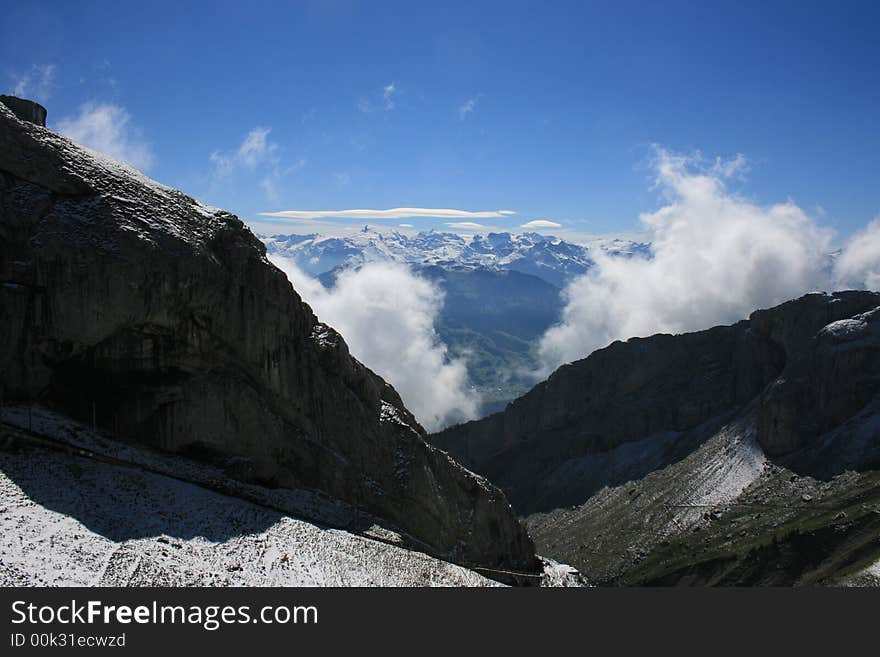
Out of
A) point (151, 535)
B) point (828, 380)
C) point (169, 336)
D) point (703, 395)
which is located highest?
point (703, 395)

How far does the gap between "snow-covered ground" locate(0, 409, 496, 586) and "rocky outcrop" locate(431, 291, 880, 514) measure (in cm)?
10839

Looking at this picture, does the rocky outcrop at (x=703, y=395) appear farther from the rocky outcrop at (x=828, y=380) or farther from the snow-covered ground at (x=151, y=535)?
the snow-covered ground at (x=151, y=535)

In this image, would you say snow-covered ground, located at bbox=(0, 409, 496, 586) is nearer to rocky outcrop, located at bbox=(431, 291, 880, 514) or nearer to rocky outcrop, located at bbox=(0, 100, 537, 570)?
rocky outcrop, located at bbox=(0, 100, 537, 570)

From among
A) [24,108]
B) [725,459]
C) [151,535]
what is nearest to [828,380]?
[725,459]

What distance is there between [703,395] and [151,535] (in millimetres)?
155928

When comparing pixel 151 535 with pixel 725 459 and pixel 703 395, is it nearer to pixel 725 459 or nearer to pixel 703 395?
pixel 725 459

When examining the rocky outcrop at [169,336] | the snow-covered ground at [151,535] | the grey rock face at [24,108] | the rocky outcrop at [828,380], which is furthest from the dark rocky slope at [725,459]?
the grey rock face at [24,108]

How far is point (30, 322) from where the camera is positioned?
166 ft

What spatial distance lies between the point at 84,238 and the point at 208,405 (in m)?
A: 17.0

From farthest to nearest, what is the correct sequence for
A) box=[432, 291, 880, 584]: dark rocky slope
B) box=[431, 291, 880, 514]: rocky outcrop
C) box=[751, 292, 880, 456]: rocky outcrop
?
box=[431, 291, 880, 514]: rocky outcrop
box=[751, 292, 880, 456]: rocky outcrop
box=[432, 291, 880, 584]: dark rocky slope

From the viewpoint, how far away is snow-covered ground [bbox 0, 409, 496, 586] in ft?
125

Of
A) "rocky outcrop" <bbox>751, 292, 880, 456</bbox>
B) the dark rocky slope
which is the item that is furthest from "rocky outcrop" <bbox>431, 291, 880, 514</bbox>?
the dark rocky slope

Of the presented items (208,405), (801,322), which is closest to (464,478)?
(208,405)

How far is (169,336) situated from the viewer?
5616 cm
